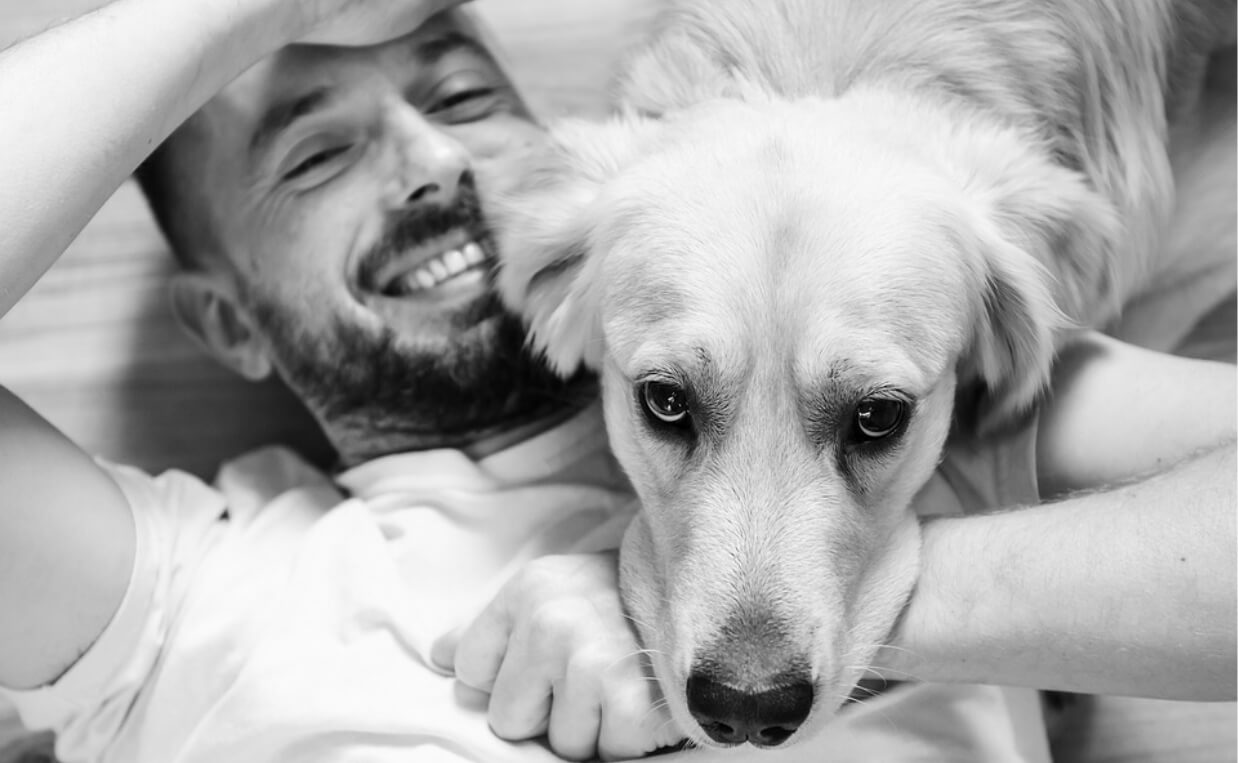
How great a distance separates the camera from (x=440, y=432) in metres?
1.76

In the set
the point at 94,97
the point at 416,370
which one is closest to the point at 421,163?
the point at 416,370

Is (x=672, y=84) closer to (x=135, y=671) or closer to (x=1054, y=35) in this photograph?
(x=1054, y=35)

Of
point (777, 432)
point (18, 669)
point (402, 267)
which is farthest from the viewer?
point (402, 267)

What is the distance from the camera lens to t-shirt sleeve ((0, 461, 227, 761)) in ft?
4.85

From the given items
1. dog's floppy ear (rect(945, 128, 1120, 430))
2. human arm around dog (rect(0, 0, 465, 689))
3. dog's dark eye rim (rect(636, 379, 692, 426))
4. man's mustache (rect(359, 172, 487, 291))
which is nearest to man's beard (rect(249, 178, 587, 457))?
man's mustache (rect(359, 172, 487, 291))

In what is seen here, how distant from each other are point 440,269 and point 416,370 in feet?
0.55

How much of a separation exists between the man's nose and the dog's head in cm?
35

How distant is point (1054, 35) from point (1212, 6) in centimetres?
29

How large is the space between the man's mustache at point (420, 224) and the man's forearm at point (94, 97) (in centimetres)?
32

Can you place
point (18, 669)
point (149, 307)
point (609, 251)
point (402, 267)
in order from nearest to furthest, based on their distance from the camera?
point (609, 251), point (18, 669), point (402, 267), point (149, 307)

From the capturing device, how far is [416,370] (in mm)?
1704

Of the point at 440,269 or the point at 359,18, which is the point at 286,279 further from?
the point at 359,18

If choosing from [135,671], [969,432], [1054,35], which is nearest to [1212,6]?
[1054,35]

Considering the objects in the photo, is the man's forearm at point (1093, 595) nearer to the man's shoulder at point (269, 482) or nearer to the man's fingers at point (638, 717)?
the man's fingers at point (638, 717)
